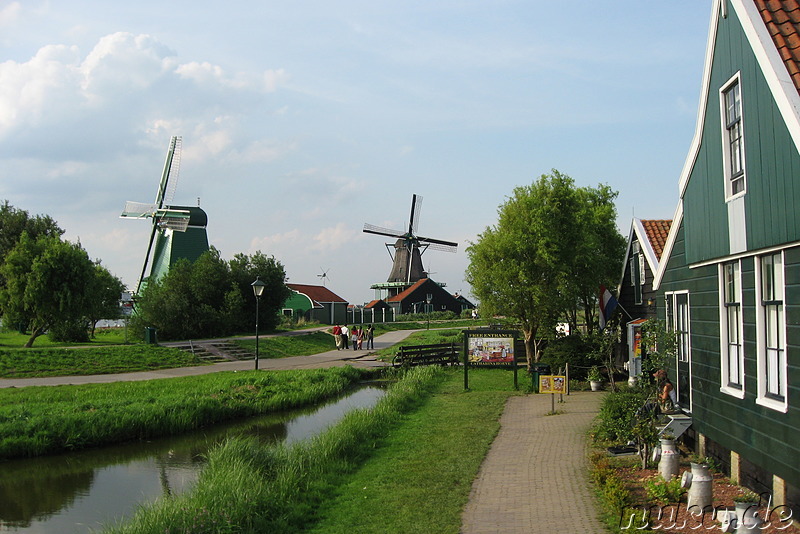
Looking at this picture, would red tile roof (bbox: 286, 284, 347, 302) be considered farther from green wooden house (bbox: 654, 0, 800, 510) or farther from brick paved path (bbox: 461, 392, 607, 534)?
green wooden house (bbox: 654, 0, 800, 510)

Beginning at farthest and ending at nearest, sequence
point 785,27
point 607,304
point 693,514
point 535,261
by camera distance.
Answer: point 535,261, point 607,304, point 693,514, point 785,27

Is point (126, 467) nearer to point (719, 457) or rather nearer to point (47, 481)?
point (47, 481)

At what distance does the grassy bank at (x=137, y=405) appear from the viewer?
51.9ft

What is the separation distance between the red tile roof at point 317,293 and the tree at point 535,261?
43.5 m

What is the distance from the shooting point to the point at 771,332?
316 inches

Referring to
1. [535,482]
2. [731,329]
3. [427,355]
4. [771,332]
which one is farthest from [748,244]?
[427,355]

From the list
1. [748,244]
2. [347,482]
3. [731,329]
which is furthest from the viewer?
[347,482]

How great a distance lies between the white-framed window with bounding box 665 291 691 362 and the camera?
12.9m

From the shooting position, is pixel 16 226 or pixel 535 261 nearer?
pixel 535 261

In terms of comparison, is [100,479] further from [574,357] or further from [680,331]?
[574,357]

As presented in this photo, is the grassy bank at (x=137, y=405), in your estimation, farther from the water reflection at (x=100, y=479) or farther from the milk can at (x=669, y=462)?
the milk can at (x=669, y=462)

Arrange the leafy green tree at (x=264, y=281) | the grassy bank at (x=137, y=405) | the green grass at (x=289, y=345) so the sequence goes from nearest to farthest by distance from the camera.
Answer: the grassy bank at (x=137, y=405) → the green grass at (x=289, y=345) → the leafy green tree at (x=264, y=281)

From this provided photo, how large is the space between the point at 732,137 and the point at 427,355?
903 inches

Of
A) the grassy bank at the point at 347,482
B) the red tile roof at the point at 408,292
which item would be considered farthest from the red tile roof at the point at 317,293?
the grassy bank at the point at 347,482
